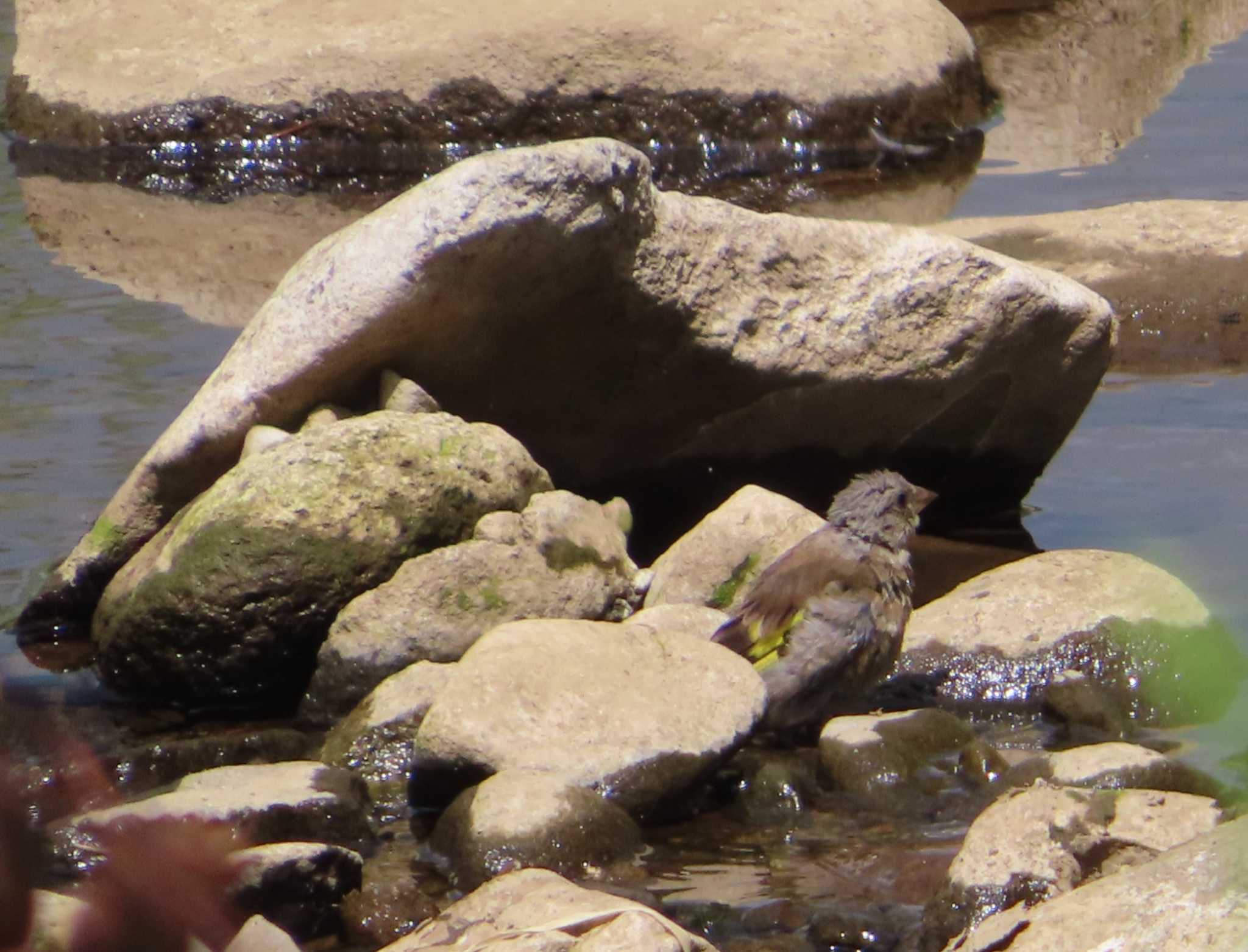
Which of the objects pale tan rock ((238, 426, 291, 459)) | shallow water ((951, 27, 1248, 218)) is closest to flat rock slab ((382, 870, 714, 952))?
pale tan rock ((238, 426, 291, 459))

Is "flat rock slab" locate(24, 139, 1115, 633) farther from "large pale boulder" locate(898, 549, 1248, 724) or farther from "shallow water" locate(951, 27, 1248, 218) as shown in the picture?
"shallow water" locate(951, 27, 1248, 218)

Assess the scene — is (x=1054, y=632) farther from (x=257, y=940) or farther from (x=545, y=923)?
(x=257, y=940)

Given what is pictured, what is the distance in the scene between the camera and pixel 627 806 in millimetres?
4367

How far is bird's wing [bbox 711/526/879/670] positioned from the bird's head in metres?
0.17

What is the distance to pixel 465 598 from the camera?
517cm

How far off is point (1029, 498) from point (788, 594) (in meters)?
2.07

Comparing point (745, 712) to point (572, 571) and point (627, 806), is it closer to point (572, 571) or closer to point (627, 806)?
point (627, 806)

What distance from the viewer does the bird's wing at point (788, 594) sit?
16.7ft

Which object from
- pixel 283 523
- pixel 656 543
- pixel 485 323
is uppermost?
pixel 485 323

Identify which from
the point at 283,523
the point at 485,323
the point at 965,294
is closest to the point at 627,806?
the point at 283,523

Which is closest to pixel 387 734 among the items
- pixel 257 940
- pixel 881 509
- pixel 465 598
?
pixel 465 598

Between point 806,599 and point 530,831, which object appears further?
point 806,599

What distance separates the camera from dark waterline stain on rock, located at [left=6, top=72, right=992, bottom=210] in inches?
445

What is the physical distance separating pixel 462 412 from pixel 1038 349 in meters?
1.97
